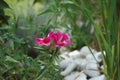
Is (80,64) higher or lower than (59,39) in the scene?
lower

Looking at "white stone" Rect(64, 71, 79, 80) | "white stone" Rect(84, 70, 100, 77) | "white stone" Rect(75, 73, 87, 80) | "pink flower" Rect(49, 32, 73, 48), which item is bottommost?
"white stone" Rect(84, 70, 100, 77)

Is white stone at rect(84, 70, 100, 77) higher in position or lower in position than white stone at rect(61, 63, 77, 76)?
lower

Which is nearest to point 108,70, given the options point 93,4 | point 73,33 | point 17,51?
point 17,51

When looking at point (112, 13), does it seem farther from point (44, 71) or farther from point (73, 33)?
point (73, 33)

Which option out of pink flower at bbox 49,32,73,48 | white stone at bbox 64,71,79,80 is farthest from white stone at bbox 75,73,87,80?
pink flower at bbox 49,32,73,48

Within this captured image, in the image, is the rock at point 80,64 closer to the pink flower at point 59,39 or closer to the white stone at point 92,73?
the white stone at point 92,73

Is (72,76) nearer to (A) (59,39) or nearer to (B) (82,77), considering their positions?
(B) (82,77)

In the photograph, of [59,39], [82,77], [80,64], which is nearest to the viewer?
[59,39]

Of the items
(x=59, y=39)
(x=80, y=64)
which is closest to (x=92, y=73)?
(x=80, y=64)

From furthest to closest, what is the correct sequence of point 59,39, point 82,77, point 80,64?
1. point 80,64
2. point 82,77
3. point 59,39

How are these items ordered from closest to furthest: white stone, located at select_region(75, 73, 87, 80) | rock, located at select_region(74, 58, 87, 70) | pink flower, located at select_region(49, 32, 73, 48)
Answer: pink flower, located at select_region(49, 32, 73, 48)
white stone, located at select_region(75, 73, 87, 80)
rock, located at select_region(74, 58, 87, 70)

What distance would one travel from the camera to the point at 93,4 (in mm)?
3586

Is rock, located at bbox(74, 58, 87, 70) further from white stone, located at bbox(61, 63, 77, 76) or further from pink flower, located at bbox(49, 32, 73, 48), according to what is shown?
pink flower, located at bbox(49, 32, 73, 48)

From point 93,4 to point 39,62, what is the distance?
161 cm
